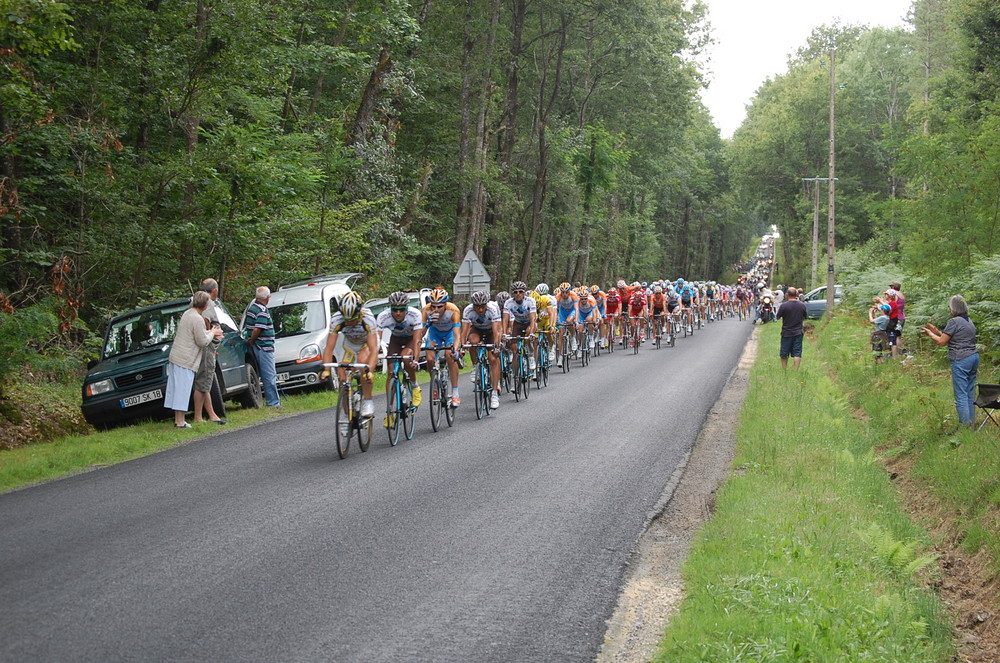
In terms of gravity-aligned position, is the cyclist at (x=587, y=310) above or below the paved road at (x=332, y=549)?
above

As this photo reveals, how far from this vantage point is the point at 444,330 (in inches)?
561

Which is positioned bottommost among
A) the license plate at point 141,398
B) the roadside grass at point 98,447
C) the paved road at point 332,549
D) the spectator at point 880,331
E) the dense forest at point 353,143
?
the roadside grass at point 98,447

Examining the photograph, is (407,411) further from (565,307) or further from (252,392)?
(565,307)

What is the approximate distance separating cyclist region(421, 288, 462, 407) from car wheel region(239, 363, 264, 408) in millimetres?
3698

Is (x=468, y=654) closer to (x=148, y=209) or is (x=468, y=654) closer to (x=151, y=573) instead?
(x=151, y=573)

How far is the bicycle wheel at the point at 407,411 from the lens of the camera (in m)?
12.8

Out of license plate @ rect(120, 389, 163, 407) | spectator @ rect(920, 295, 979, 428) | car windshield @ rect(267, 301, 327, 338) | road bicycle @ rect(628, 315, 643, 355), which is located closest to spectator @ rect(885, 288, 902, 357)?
spectator @ rect(920, 295, 979, 428)

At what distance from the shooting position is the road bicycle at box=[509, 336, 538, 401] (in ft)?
57.4

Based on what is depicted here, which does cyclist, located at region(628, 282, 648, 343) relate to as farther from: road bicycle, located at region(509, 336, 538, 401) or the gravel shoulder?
the gravel shoulder

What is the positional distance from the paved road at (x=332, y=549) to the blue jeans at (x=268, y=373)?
3323 mm

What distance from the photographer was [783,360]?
21266mm

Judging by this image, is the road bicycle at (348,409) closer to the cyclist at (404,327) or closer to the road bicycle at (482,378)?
the cyclist at (404,327)

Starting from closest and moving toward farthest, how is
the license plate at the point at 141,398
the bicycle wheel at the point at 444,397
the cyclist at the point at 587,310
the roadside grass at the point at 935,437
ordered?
the roadside grass at the point at 935,437 → the bicycle wheel at the point at 444,397 → the license plate at the point at 141,398 → the cyclist at the point at 587,310

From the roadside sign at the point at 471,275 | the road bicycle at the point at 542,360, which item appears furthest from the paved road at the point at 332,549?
the roadside sign at the point at 471,275
